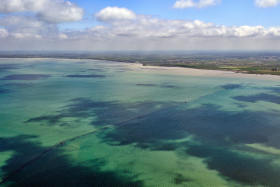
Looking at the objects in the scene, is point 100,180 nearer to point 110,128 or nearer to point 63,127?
point 110,128

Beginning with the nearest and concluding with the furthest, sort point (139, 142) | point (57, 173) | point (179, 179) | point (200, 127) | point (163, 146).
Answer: point (179, 179)
point (57, 173)
point (163, 146)
point (139, 142)
point (200, 127)

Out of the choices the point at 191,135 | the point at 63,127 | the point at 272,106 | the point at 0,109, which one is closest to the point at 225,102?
the point at 272,106

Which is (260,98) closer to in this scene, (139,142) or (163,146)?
(163,146)

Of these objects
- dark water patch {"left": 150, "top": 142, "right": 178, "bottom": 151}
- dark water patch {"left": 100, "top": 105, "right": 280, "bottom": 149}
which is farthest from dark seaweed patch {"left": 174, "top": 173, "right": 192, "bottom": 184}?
dark water patch {"left": 100, "top": 105, "right": 280, "bottom": 149}

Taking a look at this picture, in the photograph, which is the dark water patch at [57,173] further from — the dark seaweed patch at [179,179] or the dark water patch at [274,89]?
the dark water patch at [274,89]

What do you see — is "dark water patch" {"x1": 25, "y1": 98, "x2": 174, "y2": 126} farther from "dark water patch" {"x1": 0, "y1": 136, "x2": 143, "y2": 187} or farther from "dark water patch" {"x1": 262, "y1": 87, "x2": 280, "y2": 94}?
"dark water patch" {"x1": 262, "y1": 87, "x2": 280, "y2": 94}

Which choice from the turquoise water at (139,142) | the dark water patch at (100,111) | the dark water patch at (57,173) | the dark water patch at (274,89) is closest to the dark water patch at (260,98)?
the turquoise water at (139,142)

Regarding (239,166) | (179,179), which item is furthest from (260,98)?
(179,179)
